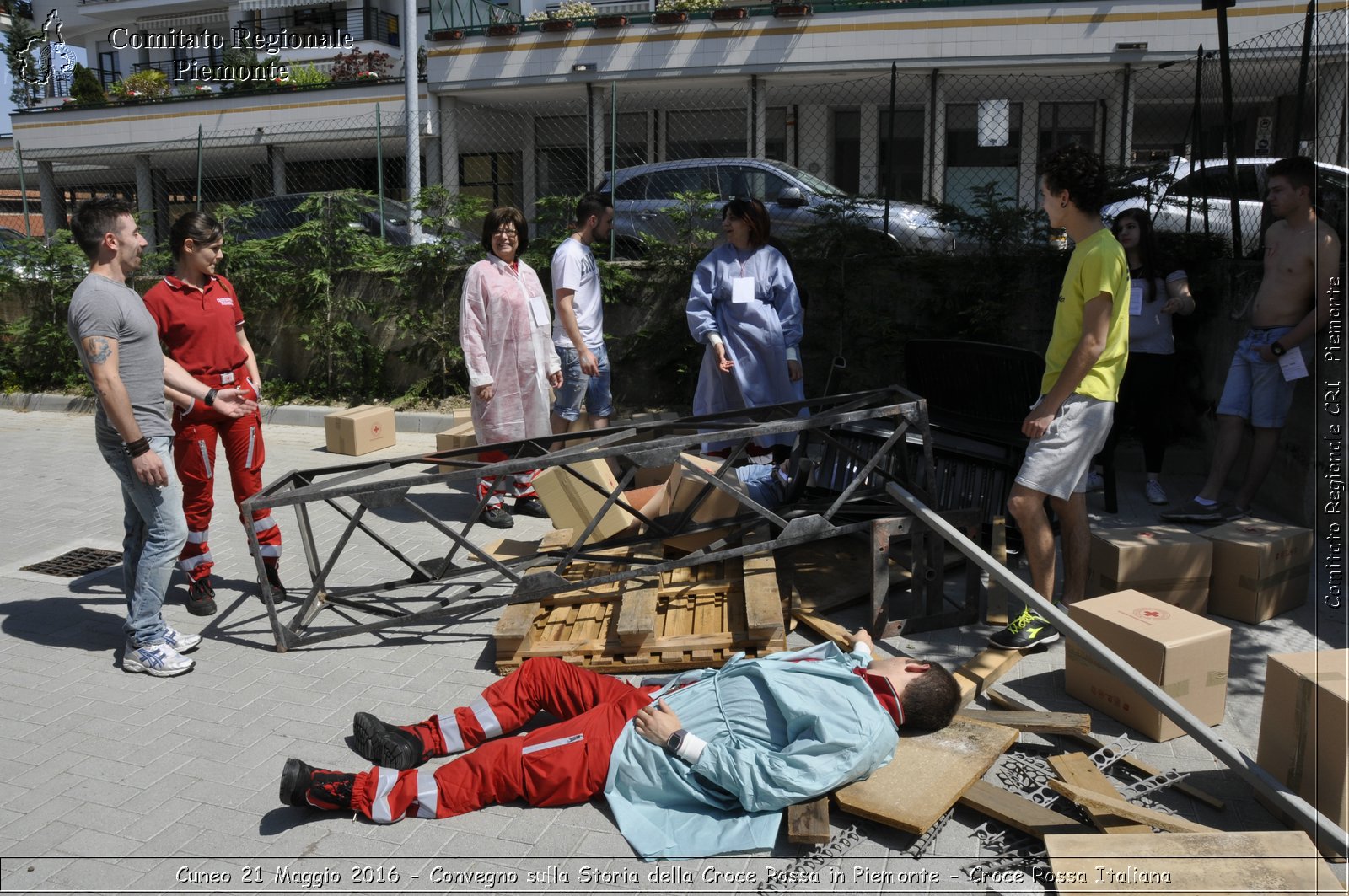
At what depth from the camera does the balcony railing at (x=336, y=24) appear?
30.9 meters

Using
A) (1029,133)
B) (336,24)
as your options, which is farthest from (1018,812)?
(336,24)

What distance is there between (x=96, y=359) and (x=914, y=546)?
12.2ft

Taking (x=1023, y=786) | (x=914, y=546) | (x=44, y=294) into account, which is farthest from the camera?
(x=44, y=294)

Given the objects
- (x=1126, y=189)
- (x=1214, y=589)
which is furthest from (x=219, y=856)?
(x=1126, y=189)

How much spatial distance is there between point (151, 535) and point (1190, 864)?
4.19 meters

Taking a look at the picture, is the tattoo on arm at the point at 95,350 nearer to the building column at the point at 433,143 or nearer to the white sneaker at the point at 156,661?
the white sneaker at the point at 156,661

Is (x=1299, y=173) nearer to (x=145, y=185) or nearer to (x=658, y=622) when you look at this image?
(x=658, y=622)

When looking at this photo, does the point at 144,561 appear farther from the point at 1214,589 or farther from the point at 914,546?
the point at 1214,589

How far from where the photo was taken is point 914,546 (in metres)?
4.75

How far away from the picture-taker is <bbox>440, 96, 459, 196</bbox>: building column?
70.4 feet

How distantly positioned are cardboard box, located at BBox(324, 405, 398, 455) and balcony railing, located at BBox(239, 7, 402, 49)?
25.7 m

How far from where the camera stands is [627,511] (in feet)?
16.4

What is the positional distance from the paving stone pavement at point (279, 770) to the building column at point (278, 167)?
1801 cm

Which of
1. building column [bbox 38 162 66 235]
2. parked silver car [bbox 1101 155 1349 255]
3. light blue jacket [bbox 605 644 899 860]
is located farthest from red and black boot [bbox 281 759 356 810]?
building column [bbox 38 162 66 235]
